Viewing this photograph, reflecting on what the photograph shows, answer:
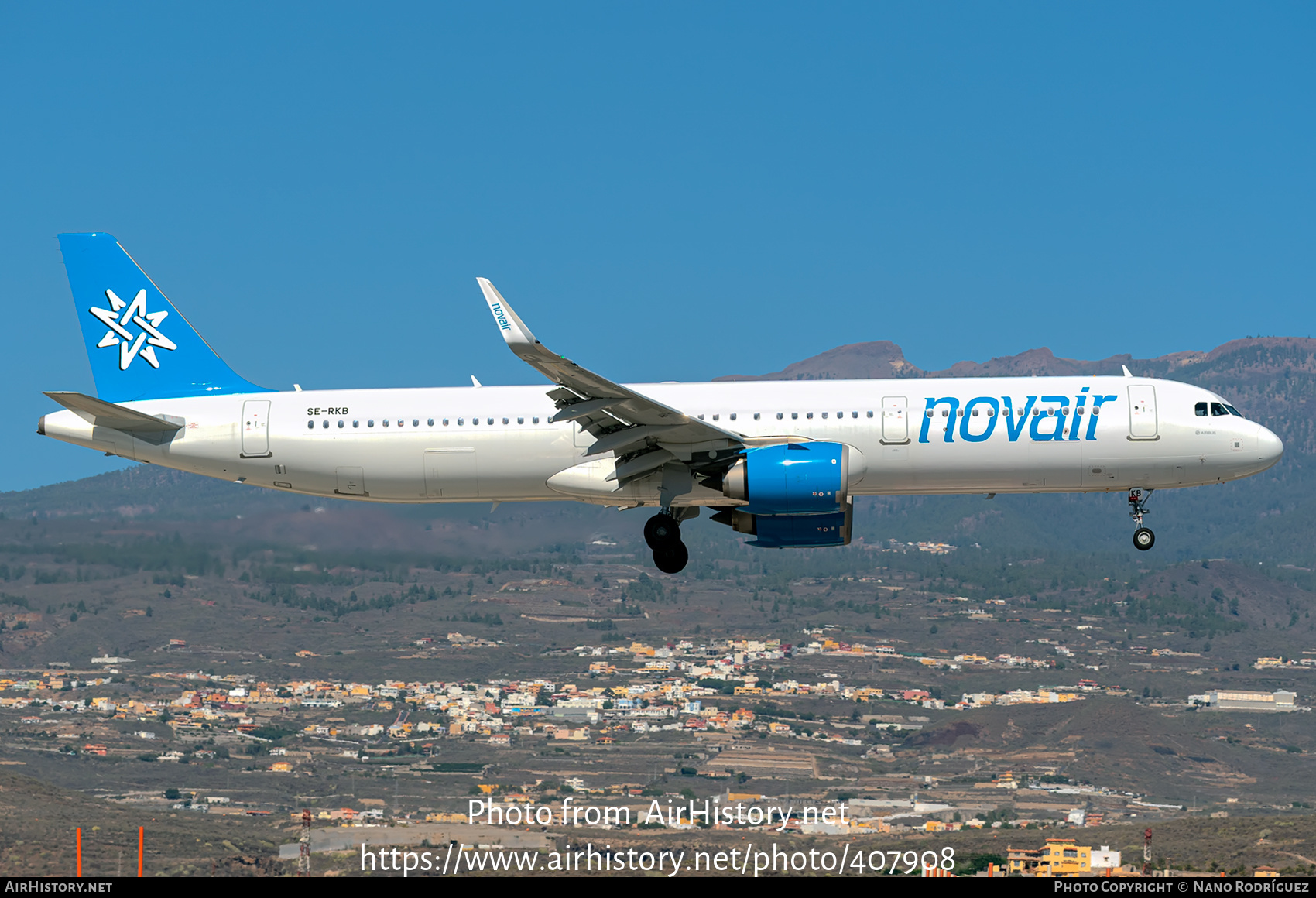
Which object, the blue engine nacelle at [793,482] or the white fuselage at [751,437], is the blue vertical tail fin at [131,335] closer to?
the white fuselage at [751,437]

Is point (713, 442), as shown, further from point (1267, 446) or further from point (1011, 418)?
point (1267, 446)

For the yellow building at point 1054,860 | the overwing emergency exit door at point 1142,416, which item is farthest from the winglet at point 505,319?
the yellow building at point 1054,860

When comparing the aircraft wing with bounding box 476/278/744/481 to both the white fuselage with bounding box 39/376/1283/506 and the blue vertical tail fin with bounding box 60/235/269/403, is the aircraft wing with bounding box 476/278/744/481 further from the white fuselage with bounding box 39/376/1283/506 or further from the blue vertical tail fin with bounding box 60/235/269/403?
the blue vertical tail fin with bounding box 60/235/269/403

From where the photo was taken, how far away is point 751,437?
118ft

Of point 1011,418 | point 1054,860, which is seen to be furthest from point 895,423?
point 1054,860

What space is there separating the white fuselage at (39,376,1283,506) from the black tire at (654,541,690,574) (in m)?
1.33

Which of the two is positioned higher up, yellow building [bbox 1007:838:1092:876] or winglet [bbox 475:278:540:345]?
winglet [bbox 475:278:540:345]

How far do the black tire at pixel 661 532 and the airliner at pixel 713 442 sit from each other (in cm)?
5

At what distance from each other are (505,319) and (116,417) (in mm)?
12094

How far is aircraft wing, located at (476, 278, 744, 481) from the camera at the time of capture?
31719 millimetres

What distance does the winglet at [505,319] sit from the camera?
31547 mm

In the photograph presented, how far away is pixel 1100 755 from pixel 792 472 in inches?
5824

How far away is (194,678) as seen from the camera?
19325 centimetres

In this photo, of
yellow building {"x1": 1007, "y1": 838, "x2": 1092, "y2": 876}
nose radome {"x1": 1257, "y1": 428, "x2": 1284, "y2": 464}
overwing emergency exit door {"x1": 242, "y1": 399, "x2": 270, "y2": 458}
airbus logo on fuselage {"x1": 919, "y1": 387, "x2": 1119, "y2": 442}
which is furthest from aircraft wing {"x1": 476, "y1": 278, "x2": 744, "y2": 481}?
yellow building {"x1": 1007, "y1": 838, "x2": 1092, "y2": 876}
